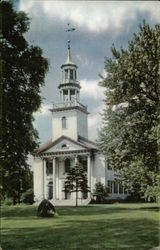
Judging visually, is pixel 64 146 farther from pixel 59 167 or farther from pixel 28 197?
pixel 28 197

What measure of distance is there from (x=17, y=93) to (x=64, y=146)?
3438 cm

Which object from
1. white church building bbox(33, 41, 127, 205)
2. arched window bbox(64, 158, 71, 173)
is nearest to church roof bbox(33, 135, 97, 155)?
white church building bbox(33, 41, 127, 205)

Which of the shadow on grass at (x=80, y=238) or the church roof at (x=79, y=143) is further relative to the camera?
the church roof at (x=79, y=143)

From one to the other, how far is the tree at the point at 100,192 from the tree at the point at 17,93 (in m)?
29.5

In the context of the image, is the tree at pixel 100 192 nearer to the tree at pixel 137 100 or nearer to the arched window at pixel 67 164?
the arched window at pixel 67 164

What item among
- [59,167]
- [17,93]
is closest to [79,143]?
[59,167]

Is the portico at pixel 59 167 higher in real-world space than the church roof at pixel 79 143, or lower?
lower

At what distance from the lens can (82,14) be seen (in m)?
11.1

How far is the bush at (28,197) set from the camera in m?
Answer: 50.6

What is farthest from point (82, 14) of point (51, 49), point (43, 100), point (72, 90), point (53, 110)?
point (53, 110)

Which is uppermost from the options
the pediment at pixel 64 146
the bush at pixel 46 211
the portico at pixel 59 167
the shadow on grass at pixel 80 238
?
the pediment at pixel 64 146

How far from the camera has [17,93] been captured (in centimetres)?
2048

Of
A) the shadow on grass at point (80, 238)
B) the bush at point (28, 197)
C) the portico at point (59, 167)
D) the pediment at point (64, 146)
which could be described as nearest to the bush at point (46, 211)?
the shadow on grass at point (80, 238)

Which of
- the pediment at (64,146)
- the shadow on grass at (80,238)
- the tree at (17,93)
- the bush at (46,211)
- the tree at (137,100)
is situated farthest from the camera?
the pediment at (64,146)
